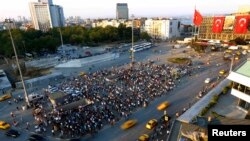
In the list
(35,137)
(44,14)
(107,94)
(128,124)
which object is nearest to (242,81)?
(128,124)

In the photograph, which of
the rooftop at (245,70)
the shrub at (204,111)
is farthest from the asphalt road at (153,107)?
the rooftop at (245,70)

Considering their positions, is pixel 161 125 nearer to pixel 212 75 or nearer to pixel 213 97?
pixel 213 97

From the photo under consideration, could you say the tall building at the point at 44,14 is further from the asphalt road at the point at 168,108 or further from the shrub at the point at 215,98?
the shrub at the point at 215,98

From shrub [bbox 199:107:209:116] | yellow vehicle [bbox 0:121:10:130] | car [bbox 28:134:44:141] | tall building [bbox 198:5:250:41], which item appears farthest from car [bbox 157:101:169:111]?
tall building [bbox 198:5:250:41]

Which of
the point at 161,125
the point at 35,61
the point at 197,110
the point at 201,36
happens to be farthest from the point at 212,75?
the point at 201,36

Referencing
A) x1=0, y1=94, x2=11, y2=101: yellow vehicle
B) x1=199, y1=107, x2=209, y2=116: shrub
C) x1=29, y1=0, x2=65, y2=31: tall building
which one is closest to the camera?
x1=199, y1=107, x2=209, y2=116: shrub

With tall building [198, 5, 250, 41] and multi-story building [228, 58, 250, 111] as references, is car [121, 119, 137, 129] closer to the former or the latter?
multi-story building [228, 58, 250, 111]
